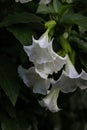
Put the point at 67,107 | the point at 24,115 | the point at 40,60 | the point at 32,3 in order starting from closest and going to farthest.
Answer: the point at 40,60
the point at 32,3
the point at 24,115
the point at 67,107

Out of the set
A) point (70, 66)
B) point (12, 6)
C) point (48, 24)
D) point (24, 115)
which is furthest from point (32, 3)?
point (24, 115)

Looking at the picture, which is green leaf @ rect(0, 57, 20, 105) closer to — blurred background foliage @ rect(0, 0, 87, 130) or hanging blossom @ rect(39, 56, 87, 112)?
blurred background foliage @ rect(0, 0, 87, 130)

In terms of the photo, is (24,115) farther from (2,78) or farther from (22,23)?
(22,23)

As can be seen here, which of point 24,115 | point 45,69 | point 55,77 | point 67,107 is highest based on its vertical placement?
point 45,69

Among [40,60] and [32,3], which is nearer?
[40,60]

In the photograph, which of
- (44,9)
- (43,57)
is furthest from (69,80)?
(44,9)

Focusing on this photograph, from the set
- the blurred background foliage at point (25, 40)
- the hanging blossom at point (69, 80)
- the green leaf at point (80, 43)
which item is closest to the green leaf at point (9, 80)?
the blurred background foliage at point (25, 40)

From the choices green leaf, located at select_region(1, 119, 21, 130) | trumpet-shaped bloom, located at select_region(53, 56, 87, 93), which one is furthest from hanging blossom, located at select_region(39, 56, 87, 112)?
green leaf, located at select_region(1, 119, 21, 130)
